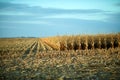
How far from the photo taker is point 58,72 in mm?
10398

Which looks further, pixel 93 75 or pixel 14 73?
pixel 14 73

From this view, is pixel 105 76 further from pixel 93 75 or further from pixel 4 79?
pixel 4 79

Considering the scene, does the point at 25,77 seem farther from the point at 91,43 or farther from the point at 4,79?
the point at 91,43

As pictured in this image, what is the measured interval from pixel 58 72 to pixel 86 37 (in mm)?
13682

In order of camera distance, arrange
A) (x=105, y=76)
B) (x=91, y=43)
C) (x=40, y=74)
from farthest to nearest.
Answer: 1. (x=91, y=43)
2. (x=40, y=74)
3. (x=105, y=76)

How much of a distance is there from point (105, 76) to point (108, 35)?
15.9 m

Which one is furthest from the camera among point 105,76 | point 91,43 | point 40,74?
point 91,43

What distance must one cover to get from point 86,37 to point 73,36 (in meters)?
1.53

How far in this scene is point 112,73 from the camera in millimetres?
9930

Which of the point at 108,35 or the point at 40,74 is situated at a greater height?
the point at 108,35

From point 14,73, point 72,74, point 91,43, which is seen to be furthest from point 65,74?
point 91,43

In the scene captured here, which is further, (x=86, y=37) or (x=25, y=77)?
(x=86, y=37)

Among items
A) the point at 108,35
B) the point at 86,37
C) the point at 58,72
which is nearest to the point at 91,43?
the point at 86,37

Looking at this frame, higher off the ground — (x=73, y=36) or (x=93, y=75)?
(x=73, y=36)
